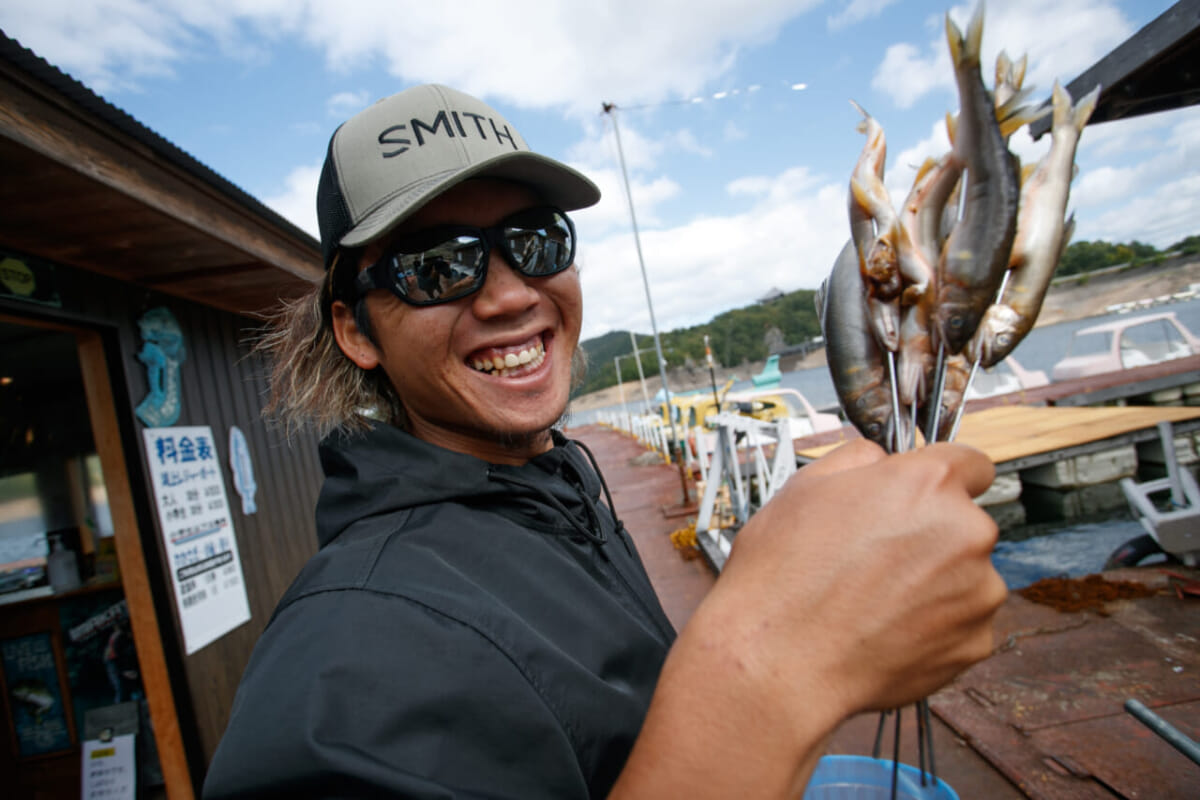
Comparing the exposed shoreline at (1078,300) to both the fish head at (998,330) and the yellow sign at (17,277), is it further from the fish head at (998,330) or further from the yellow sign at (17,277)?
the yellow sign at (17,277)

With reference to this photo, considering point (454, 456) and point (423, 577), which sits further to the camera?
point (454, 456)

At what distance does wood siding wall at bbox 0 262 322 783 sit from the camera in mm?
3365

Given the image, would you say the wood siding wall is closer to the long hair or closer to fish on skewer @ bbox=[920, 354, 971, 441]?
the long hair

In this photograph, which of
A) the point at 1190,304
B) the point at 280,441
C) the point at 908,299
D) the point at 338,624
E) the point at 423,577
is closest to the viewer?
the point at 338,624

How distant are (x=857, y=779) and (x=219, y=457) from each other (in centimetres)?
433

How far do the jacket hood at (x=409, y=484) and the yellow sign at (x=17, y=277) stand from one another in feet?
8.32

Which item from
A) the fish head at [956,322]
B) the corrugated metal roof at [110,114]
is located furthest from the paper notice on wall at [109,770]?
the fish head at [956,322]

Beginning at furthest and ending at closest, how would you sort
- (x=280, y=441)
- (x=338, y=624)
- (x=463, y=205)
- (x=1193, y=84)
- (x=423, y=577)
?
1. (x=280, y=441)
2. (x=1193, y=84)
3. (x=463, y=205)
4. (x=423, y=577)
5. (x=338, y=624)

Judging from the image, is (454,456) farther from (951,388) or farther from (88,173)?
(88,173)

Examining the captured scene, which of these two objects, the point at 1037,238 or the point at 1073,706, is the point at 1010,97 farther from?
the point at 1073,706

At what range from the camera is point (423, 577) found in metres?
0.94

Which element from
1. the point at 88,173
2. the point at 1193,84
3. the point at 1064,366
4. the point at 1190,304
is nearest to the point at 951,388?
the point at 88,173

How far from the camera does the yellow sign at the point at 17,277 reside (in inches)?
105

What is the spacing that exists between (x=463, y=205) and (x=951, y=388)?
3.51 feet
